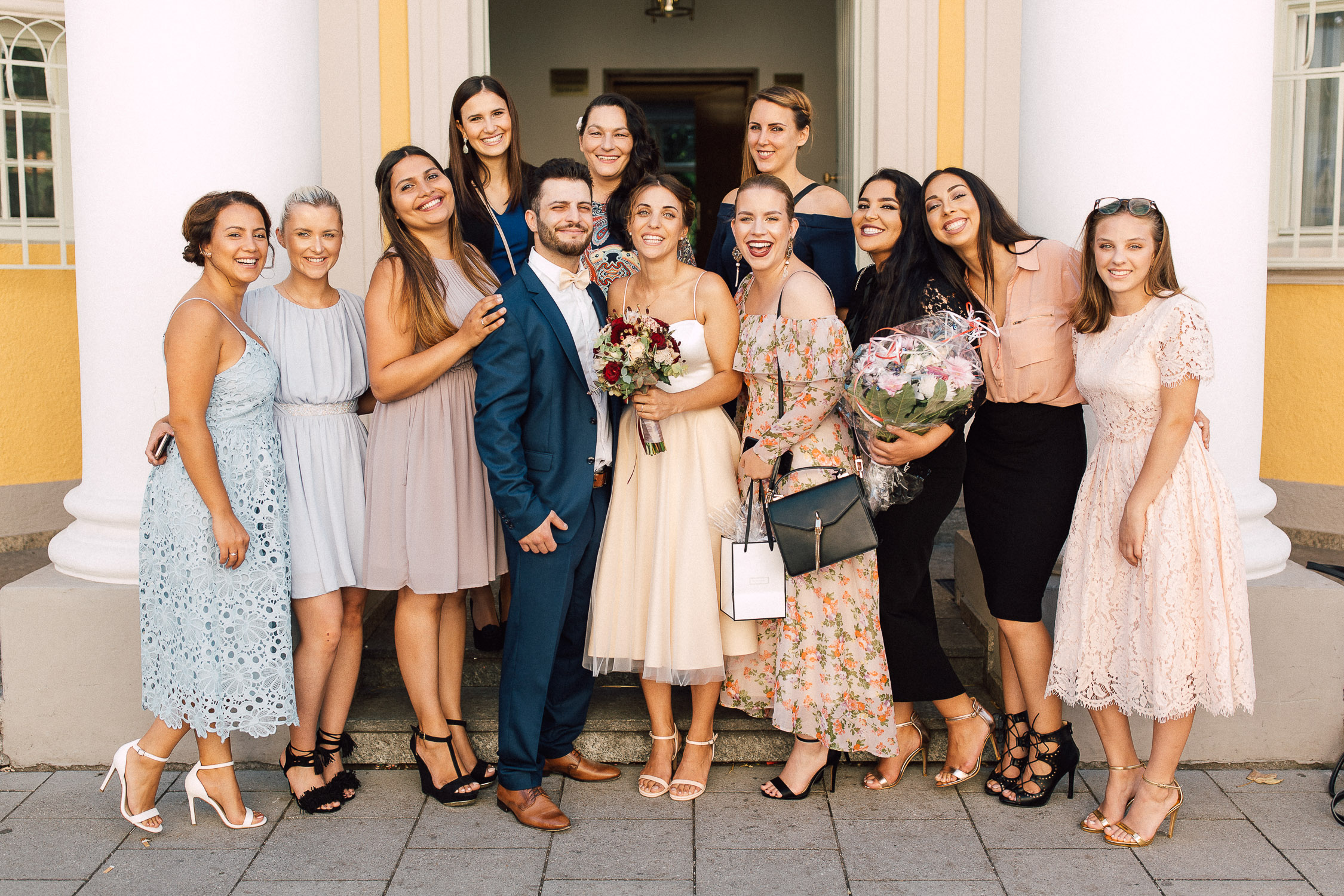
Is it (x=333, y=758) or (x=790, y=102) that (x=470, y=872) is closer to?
(x=333, y=758)

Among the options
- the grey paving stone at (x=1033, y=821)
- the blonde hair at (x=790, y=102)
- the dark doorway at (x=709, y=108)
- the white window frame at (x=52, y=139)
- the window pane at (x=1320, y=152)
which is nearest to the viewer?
the grey paving stone at (x=1033, y=821)

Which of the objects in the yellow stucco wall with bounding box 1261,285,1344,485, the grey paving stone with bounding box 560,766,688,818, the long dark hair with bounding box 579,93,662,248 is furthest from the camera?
the yellow stucco wall with bounding box 1261,285,1344,485

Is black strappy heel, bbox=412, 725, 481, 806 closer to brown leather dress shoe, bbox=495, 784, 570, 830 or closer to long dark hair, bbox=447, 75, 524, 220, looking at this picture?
brown leather dress shoe, bbox=495, 784, 570, 830

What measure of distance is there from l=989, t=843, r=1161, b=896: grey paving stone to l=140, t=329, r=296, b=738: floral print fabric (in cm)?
222

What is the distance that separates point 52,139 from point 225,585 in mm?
4290

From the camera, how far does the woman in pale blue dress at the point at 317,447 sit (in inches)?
136

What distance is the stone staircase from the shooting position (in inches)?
153

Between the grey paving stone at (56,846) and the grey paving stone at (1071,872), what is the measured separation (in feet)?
8.82

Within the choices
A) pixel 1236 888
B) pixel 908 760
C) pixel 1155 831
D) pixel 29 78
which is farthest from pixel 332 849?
pixel 29 78

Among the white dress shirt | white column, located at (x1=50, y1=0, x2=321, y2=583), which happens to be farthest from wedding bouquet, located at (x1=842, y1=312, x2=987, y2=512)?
white column, located at (x1=50, y1=0, x2=321, y2=583)

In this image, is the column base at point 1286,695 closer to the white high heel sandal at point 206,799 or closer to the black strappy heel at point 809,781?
the black strappy heel at point 809,781

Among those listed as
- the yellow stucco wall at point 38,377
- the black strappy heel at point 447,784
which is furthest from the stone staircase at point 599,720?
the yellow stucco wall at point 38,377

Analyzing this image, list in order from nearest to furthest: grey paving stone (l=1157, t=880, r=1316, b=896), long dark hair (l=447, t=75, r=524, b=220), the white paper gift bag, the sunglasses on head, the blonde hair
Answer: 1. grey paving stone (l=1157, t=880, r=1316, b=896)
2. the sunglasses on head
3. the white paper gift bag
4. long dark hair (l=447, t=75, r=524, b=220)
5. the blonde hair

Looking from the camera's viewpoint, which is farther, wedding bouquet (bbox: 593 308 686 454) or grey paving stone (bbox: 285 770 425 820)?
grey paving stone (bbox: 285 770 425 820)
